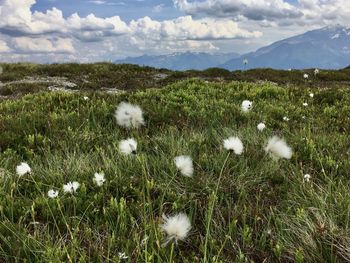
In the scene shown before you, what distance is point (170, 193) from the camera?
5.06 meters

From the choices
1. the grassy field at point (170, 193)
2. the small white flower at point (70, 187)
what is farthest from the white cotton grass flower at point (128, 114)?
the small white flower at point (70, 187)

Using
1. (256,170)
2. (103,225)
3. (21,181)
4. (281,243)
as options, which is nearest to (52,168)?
(21,181)

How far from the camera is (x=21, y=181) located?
5.43 metres

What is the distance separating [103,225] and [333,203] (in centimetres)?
273

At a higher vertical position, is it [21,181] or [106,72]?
[21,181]

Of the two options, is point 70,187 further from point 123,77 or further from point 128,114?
point 123,77

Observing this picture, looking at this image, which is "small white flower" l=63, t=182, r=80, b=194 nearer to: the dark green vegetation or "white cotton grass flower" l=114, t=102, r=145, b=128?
"white cotton grass flower" l=114, t=102, r=145, b=128

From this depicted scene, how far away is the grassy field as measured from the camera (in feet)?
12.5

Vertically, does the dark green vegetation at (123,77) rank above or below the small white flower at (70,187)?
below

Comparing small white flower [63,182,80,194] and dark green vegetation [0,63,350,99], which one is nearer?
small white flower [63,182,80,194]

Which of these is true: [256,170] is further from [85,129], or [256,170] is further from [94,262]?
[85,129]

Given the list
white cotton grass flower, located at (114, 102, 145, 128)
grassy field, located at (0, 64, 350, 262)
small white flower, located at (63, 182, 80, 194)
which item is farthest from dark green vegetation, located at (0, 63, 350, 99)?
small white flower, located at (63, 182, 80, 194)

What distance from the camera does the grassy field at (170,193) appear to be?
3803mm

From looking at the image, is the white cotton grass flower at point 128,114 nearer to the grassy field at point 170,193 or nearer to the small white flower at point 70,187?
the grassy field at point 170,193
